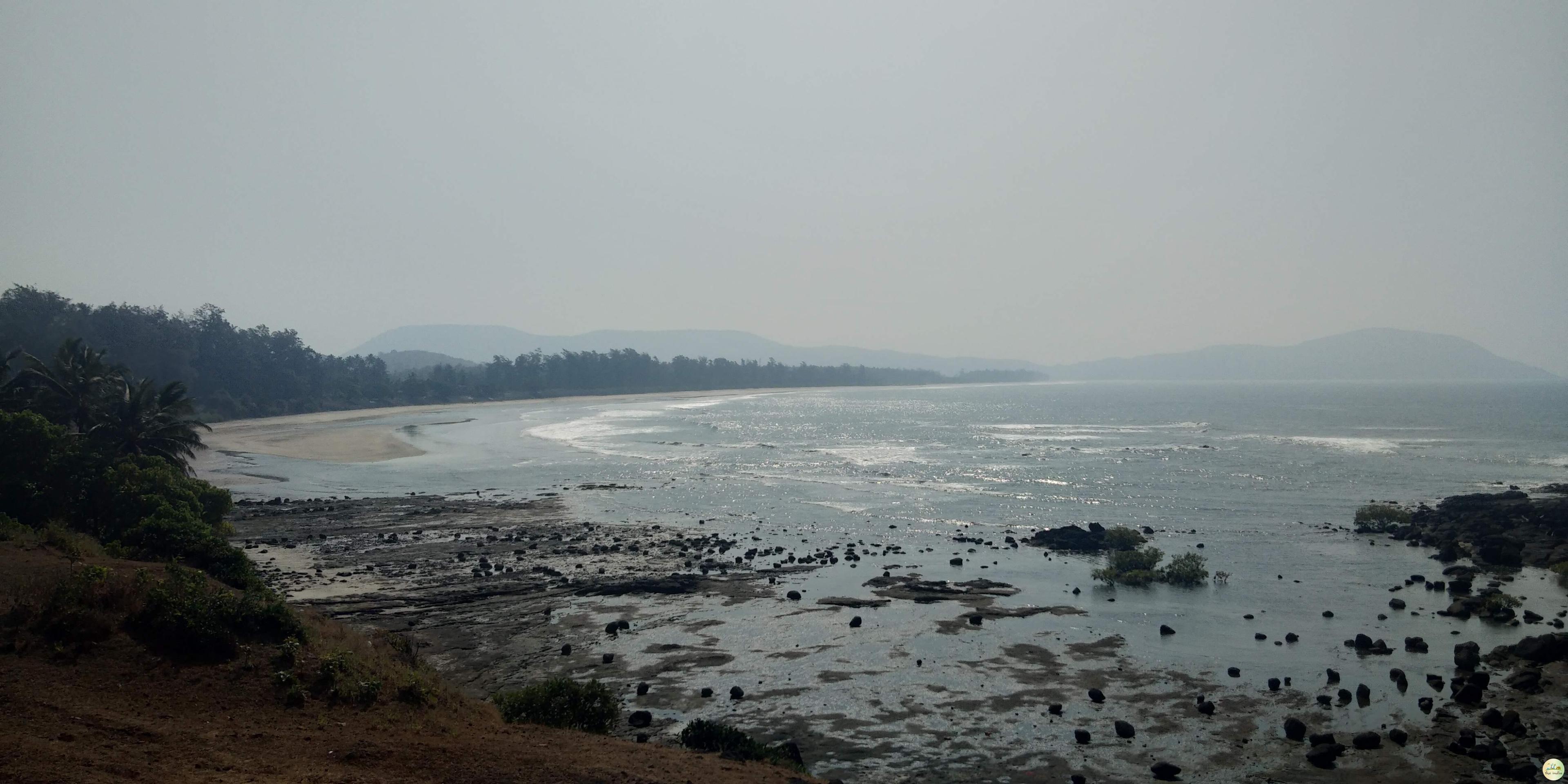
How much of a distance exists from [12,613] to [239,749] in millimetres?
6938

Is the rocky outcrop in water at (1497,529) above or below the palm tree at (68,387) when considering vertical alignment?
below

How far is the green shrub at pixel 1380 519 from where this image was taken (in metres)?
48.5

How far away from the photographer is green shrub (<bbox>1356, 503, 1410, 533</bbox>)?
48500 millimetres

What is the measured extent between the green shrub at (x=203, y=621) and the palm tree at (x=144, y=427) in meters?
27.2

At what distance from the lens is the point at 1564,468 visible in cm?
7488

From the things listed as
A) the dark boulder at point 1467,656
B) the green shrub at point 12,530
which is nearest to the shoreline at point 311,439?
the green shrub at point 12,530

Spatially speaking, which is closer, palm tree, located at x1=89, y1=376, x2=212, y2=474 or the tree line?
palm tree, located at x1=89, y1=376, x2=212, y2=474

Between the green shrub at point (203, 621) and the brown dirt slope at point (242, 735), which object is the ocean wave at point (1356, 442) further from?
the green shrub at point (203, 621)

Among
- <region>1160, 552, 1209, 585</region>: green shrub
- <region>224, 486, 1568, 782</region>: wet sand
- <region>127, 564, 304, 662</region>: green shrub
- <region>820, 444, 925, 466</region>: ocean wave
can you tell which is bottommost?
<region>224, 486, 1568, 782</region>: wet sand

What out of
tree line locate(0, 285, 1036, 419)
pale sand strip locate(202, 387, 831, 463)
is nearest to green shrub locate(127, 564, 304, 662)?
pale sand strip locate(202, 387, 831, 463)

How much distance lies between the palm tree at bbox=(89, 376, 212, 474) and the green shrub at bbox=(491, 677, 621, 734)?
31.8m

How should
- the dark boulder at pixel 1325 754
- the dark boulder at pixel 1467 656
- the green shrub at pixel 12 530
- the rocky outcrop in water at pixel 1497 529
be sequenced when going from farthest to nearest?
the rocky outcrop in water at pixel 1497 529
the dark boulder at pixel 1467 656
the green shrub at pixel 12 530
the dark boulder at pixel 1325 754

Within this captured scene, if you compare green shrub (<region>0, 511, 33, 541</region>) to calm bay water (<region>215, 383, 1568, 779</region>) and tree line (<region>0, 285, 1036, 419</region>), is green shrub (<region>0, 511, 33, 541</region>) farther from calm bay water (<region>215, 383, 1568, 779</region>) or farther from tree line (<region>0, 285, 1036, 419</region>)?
tree line (<region>0, 285, 1036, 419</region>)

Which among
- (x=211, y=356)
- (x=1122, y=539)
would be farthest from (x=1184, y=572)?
(x=211, y=356)
